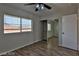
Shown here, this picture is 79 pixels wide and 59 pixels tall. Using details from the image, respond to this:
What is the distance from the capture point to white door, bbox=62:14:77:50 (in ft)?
13.4

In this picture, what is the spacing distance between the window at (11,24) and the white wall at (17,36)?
0.59 feet

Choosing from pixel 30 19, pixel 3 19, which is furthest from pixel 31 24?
pixel 3 19

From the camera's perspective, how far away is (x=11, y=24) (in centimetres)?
405

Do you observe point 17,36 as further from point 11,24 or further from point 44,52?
point 44,52

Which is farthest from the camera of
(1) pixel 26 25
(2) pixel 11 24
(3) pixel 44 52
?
(1) pixel 26 25

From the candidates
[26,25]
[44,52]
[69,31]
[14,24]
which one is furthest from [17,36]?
[69,31]

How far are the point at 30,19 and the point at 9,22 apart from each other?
69.8 inches

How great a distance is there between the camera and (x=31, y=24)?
5594 mm

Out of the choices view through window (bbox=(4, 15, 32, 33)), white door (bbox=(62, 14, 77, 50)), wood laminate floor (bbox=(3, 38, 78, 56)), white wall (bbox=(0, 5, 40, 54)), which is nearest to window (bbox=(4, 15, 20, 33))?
view through window (bbox=(4, 15, 32, 33))

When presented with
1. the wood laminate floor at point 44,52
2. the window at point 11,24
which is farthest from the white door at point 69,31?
Result: the window at point 11,24

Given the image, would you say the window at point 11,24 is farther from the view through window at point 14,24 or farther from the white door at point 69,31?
the white door at point 69,31

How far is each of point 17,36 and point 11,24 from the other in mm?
599

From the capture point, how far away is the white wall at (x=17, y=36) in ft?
11.3

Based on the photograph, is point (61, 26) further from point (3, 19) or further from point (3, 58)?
point (3, 58)
